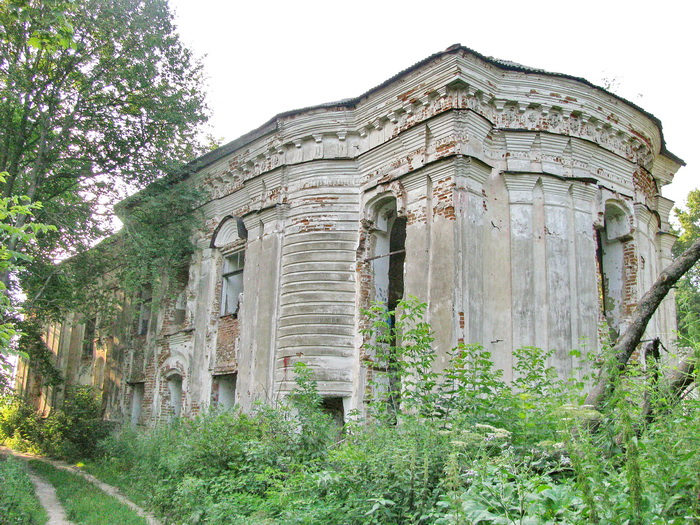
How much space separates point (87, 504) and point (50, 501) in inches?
67.2

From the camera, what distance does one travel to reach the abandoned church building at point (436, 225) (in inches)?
429

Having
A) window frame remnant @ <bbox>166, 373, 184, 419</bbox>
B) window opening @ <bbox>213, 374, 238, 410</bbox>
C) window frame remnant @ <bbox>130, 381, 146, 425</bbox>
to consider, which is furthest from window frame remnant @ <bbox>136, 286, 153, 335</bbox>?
window opening @ <bbox>213, 374, 238, 410</bbox>

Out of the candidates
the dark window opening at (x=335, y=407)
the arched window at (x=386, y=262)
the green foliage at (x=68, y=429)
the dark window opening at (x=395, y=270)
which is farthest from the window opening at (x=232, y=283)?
the green foliage at (x=68, y=429)

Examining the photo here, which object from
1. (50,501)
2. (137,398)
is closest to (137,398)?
(137,398)

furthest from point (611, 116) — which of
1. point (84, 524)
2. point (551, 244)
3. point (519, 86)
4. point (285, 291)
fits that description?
point (84, 524)

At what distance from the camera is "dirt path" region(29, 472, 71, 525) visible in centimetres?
985

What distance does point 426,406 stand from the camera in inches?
273

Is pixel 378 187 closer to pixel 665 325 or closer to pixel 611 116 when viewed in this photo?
pixel 611 116

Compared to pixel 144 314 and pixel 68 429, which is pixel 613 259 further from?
pixel 68 429

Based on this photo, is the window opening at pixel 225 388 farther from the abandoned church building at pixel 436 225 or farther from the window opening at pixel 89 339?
the window opening at pixel 89 339

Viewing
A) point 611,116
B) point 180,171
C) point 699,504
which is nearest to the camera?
point 699,504

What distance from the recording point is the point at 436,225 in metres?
11.0

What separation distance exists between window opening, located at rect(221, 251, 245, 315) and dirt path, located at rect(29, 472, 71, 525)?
5608 millimetres

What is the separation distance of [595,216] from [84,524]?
35.1 ft
